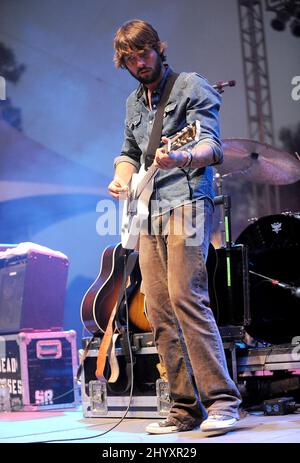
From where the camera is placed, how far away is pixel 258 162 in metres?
4.10

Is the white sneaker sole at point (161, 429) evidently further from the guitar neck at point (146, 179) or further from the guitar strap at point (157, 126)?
the guitar strap at point (157, 126)

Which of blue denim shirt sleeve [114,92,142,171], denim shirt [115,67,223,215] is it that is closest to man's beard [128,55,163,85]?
denim shirt [115,67,223,215]

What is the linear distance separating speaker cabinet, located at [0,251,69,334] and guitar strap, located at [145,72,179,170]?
6.84 feet

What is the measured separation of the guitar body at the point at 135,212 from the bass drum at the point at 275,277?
1.23 metres

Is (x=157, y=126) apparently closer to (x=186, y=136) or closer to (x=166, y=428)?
(x=186, y=136)

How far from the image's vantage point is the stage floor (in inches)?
87.3

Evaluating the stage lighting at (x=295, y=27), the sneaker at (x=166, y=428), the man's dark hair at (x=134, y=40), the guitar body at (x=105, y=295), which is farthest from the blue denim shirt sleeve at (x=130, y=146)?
the stage lighting at (x=295, y=27)

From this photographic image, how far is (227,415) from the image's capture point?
2.32 meters

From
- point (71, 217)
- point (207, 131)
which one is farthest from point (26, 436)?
point (71, 217)

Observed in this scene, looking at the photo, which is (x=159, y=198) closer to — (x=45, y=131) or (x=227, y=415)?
(x=227, y=415)

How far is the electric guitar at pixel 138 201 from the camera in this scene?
8.27ft

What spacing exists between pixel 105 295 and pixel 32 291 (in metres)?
0.96
